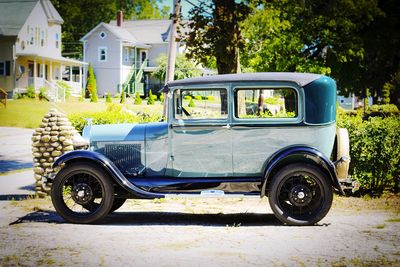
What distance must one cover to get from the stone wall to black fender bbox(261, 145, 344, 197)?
167 inches

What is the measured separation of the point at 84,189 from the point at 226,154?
2021mm

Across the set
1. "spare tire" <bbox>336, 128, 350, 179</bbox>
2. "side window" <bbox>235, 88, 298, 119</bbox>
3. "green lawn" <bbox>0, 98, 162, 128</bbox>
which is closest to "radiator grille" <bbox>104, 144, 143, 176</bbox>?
"side window" <bbox>235, 88, 298, 119</bbox>

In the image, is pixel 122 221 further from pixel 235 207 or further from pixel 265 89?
pixel 265 89

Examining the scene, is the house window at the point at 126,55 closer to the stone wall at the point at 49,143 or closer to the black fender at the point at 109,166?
the stone wall at the point at 49,143

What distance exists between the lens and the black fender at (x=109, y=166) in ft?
26.5

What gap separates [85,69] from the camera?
208 feet

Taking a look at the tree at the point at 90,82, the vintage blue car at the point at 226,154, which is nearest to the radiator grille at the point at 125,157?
the vintage blue car at the point at 226,154

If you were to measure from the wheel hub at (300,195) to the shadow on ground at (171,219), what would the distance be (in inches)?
18.9

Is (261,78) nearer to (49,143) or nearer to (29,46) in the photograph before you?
(49,143)

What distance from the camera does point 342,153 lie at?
837 cm

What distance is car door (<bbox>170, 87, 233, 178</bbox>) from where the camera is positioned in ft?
27.0

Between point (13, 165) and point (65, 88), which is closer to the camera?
point (13, 165)

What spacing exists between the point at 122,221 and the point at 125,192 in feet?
1.62

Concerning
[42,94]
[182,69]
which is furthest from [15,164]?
[182,69]
